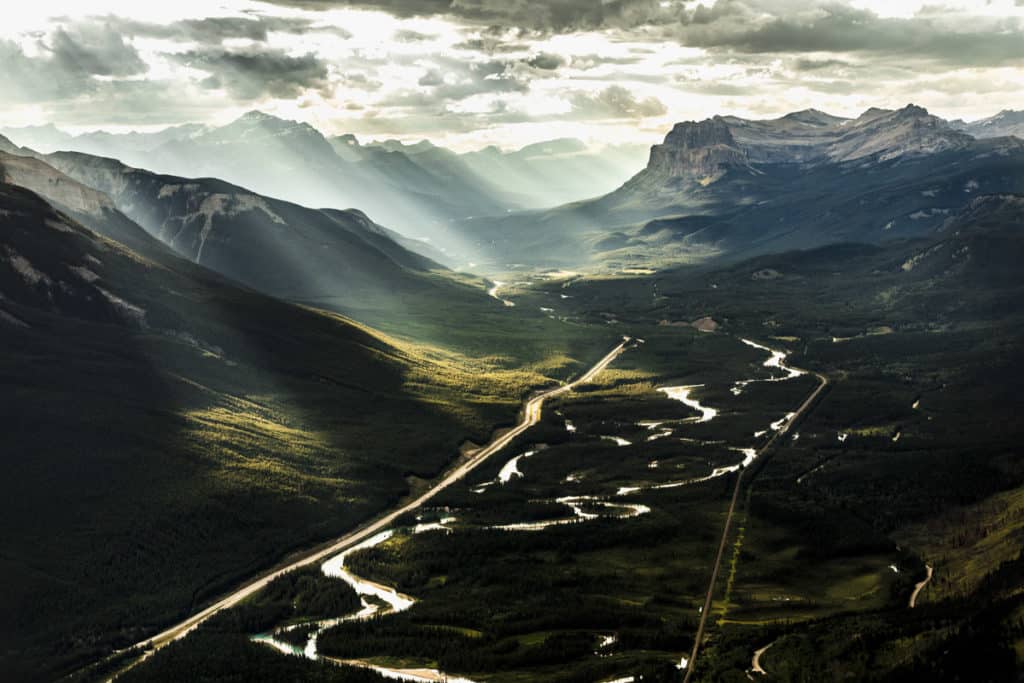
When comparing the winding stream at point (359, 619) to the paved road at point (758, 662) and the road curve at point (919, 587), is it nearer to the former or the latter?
the paved road at point (758, 662)

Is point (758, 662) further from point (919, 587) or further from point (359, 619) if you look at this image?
point (359, 619)

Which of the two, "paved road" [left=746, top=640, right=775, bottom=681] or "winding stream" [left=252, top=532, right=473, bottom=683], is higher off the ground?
"paved road" [left=746, top=640, right=775, bottom=681]

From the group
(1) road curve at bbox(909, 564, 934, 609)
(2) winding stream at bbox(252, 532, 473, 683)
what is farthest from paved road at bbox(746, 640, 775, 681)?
(2) winding stream at bbox(252, 532, 473, 683)

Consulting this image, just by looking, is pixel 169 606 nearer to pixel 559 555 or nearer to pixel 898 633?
pixel 559 555

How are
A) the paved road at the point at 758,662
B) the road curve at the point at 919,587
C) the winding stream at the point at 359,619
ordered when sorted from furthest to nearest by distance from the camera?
the road curve at the point at 919,587
the winding stream at the point at 359,619
the paved road at the point at 758,662

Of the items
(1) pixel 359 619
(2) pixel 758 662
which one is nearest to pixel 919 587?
(2) pixel 758 662

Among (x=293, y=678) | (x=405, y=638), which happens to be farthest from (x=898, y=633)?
(x=293, y=678)

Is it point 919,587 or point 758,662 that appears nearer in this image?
point 758,662

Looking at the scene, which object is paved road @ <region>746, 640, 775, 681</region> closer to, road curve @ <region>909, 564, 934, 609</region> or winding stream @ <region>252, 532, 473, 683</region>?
road curve @ <region>909, 564, 934, 609</region>

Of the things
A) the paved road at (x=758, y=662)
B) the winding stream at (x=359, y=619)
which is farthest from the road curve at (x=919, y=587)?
the winding stream at (x=359, y=619)

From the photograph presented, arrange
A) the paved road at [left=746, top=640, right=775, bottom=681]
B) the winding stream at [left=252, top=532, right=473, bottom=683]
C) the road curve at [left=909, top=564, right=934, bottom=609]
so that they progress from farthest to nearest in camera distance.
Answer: the road curve at [left=909, top=564, right=934, bottom=609], the winding stream at [left=252, top=532, right=473, bottom=683], the paved road at [left=746, top=640, right=775, bottom=681]

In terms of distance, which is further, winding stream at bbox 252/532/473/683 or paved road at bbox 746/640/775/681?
winding stream at bbox 252/532/473/683
